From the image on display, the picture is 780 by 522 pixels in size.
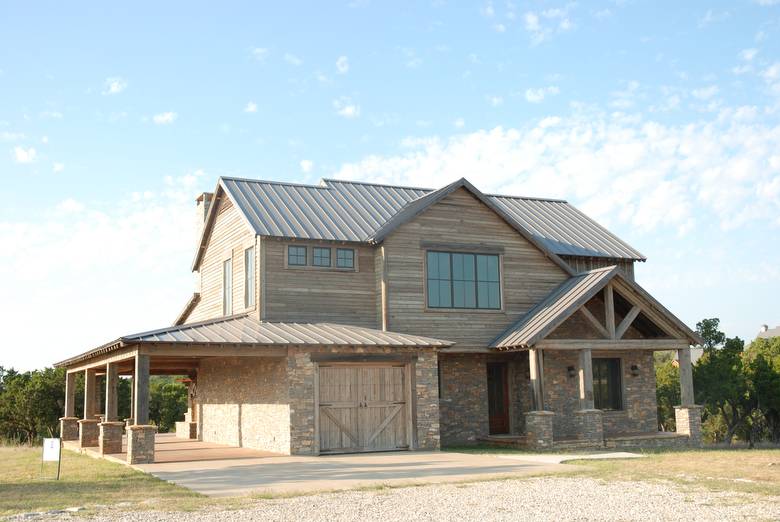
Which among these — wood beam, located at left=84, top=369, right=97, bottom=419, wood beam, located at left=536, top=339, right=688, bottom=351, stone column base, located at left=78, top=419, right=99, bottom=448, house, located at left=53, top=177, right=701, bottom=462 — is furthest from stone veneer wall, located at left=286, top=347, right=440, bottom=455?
wood beam, located at left=84, top=369, right=97, bottom=419

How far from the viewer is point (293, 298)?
23047 mm

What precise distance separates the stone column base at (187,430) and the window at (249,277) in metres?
7.73

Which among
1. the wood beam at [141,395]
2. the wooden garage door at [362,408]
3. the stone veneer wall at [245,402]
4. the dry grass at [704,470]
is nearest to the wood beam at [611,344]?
the dry grass at [704,470]

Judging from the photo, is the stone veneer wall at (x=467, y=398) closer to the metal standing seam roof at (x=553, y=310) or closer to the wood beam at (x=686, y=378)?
the metal standing seam roof at (x=553, y=310)

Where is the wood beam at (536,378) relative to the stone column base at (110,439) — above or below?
above

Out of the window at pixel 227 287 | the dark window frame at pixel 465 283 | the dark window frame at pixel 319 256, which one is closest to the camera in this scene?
the dark window frame at pixel 319 256

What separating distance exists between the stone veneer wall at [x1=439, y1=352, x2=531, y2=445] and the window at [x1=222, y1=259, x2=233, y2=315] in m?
6.78

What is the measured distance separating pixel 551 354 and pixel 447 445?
4424mm

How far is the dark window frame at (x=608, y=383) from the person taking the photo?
26.7m

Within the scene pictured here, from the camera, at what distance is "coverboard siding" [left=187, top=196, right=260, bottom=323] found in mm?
24906

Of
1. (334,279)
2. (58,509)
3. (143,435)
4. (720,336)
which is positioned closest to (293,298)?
(334,279)

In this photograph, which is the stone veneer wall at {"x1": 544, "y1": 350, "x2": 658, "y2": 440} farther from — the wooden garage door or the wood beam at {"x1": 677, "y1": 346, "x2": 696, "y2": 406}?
the wooden garage door

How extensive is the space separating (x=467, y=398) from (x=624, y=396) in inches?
217

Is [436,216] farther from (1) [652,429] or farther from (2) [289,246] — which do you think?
(1) [652,429]
